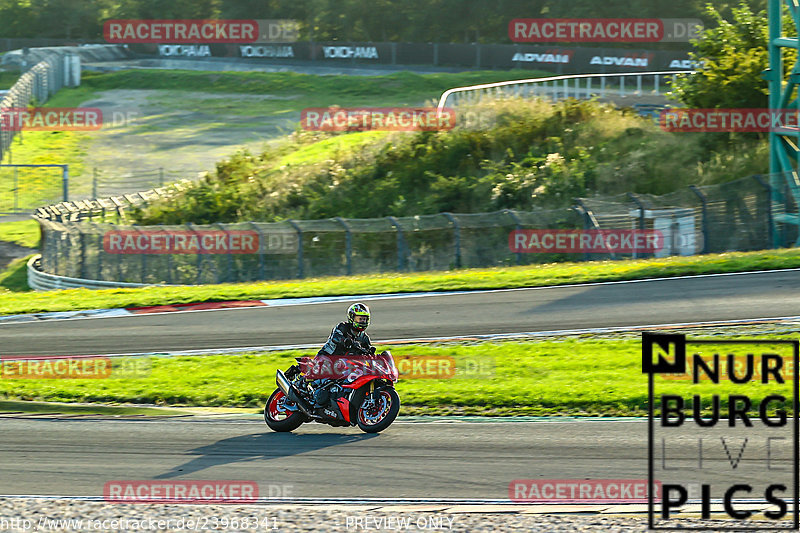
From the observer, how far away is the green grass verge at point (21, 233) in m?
38.8

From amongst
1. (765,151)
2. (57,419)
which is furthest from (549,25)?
(57,419)

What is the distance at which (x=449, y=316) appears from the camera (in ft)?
65.4

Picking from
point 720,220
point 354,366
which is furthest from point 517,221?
point 354,366

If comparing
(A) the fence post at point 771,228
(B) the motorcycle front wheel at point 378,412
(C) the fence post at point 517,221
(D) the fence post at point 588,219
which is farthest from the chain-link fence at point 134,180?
(B) the motorcycle front wheel at point 378,412

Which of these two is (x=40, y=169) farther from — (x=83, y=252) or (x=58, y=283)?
(x=83, y=252)

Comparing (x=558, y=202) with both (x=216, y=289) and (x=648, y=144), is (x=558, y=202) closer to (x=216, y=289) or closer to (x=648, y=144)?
(x=648, y=144)

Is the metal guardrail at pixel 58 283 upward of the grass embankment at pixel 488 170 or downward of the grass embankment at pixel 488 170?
downward

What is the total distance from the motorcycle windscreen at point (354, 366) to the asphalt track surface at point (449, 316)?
243 inches

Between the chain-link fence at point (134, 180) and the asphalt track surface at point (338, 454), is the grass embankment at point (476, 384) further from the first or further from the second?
the chain-link fence at point (134, 180)

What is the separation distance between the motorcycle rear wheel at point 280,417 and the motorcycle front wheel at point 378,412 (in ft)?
2.63
